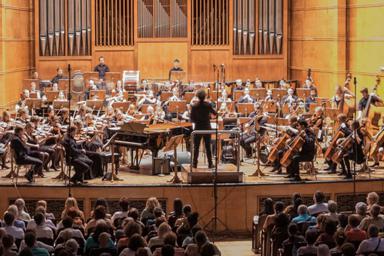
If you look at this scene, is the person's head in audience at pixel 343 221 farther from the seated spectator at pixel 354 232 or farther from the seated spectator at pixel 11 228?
the seated spectator at pixel 11 228

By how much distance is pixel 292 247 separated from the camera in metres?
10.1

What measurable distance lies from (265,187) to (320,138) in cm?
339

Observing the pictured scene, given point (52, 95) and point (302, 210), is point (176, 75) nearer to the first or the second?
point (52, 95)

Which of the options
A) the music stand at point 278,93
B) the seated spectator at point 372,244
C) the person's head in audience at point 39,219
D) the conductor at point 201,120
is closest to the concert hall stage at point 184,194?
the conductor at point 201,120

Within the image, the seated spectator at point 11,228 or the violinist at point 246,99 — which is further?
the violinist at point 246,99

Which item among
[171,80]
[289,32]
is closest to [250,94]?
[171,80]

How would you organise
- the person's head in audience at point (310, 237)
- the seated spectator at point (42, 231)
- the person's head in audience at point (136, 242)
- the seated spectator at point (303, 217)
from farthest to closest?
the seated spectator at point (303, 217)
the seated spectator at point (42, 231)
the person's head in audience at point (310, 237)
the person's head in audience at point (136, 242)

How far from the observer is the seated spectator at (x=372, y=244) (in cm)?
954

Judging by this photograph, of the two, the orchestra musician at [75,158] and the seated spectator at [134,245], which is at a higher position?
the orchestra musician at [75,158]

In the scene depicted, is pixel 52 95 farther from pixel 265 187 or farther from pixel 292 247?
pixel 292 247

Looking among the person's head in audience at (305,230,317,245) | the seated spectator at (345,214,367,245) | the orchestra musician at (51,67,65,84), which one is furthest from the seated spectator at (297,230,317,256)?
the orchestra musician at (51,67,65,84)

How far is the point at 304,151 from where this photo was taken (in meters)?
14.5

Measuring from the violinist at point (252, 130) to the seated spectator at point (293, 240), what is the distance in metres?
5.95

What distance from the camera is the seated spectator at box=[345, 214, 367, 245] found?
996cm
